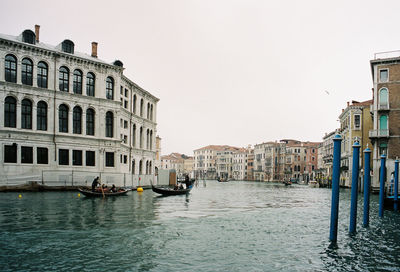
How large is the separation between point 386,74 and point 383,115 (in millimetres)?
3957

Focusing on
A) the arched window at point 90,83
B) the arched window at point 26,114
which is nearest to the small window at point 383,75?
the arched window at point 90,83

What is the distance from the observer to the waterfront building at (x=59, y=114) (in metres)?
31.2

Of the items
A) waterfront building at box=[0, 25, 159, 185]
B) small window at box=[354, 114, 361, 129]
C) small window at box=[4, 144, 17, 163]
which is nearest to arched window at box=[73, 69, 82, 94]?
waterfront building at box=[0, 25, 159, 185]

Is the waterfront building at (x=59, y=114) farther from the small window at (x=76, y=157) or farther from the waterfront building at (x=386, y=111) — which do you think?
the waterfront building at (x=386, y=111)

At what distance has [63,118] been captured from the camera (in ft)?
113

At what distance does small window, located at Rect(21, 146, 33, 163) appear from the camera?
3164 centimetres

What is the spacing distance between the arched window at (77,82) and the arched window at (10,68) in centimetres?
525

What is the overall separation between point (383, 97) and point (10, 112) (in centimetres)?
3366

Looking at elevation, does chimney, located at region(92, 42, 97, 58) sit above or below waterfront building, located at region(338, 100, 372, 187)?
above

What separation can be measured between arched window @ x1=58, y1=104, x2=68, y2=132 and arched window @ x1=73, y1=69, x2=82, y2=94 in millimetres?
1929

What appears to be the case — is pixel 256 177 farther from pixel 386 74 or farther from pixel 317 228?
pixel 317 228

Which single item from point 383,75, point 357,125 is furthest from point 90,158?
point 357,125

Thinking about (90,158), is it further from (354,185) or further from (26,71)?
(354,185)

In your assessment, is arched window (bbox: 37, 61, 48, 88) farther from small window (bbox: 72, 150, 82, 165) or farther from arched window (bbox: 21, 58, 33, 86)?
small window (bbox: 72, 150, 82, 165)
